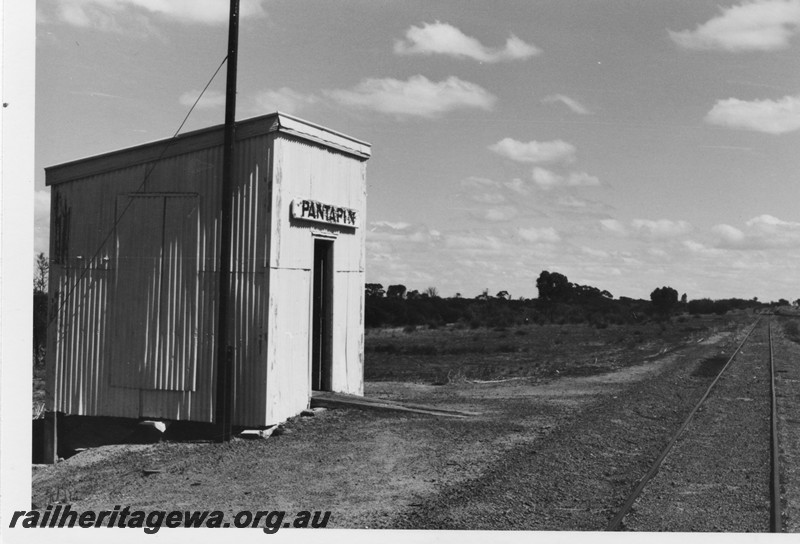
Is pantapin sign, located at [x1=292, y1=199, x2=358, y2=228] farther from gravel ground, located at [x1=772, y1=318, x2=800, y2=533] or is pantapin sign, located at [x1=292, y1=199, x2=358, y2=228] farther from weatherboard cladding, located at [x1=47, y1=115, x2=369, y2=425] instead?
gravel ground, located at [x1=772, y1=318, x2=800, y2=533]

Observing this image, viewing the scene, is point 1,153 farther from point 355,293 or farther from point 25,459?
point 355,293

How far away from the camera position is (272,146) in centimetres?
1072

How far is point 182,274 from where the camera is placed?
36.7 ft

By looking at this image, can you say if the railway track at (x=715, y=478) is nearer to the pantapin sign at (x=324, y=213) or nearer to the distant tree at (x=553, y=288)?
the pantapin sign at (x=324, y=213)

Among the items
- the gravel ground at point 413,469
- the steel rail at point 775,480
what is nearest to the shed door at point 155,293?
the gravel ground at point 413,469

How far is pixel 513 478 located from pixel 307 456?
9.28 ft

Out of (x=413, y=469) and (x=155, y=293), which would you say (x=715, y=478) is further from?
(x=155, y=293)

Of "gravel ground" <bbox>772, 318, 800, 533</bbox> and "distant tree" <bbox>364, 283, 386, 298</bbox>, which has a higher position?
"distant tree" <bbox>364, 283, 386, 298</bbox>

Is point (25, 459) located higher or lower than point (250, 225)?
lower

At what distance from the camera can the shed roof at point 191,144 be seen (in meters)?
10.8

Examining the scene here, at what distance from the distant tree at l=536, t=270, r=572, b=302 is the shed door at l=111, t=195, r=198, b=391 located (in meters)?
76.8

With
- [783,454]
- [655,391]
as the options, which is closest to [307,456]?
[783,454]

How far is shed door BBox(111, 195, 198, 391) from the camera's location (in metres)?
11.1

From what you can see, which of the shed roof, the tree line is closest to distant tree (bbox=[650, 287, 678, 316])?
the tree line
